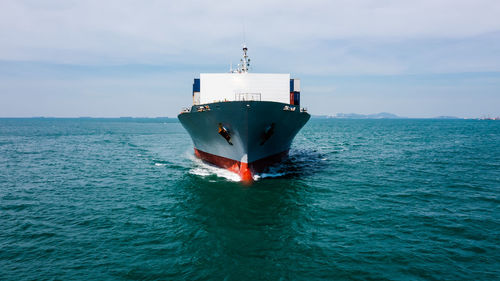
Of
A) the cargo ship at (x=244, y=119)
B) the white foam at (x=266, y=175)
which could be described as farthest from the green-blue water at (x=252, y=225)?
the cargo ship at (x=244, y=119)

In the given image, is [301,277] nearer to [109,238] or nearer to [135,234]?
[135,234]

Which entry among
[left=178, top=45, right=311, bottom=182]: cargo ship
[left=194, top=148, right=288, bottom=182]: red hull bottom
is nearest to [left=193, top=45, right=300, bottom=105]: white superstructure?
[left=178, top=45, right=311, bottom=182]: cargo ship

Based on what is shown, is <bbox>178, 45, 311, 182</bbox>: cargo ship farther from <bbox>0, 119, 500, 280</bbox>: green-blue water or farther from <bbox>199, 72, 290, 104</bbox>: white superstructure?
<bbox>0, 119, 500, 280</bbox>: green-blue water

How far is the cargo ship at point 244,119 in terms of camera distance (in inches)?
771

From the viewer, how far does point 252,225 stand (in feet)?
44.8

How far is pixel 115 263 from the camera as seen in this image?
10164 millimetres

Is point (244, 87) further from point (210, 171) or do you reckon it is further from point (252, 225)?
point (252, 225)

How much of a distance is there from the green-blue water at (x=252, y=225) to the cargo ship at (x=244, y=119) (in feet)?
6.44

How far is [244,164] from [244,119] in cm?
433

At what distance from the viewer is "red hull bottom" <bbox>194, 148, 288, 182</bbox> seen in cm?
2153

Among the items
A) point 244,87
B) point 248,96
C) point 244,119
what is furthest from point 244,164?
point 244,87

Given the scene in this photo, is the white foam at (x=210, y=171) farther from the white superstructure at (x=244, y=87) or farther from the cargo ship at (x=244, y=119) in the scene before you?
the white superstructure at (x=244, y=87)

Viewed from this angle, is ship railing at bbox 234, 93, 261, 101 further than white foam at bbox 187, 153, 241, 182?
Yes

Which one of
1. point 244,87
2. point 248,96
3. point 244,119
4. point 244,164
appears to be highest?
point 244,87
